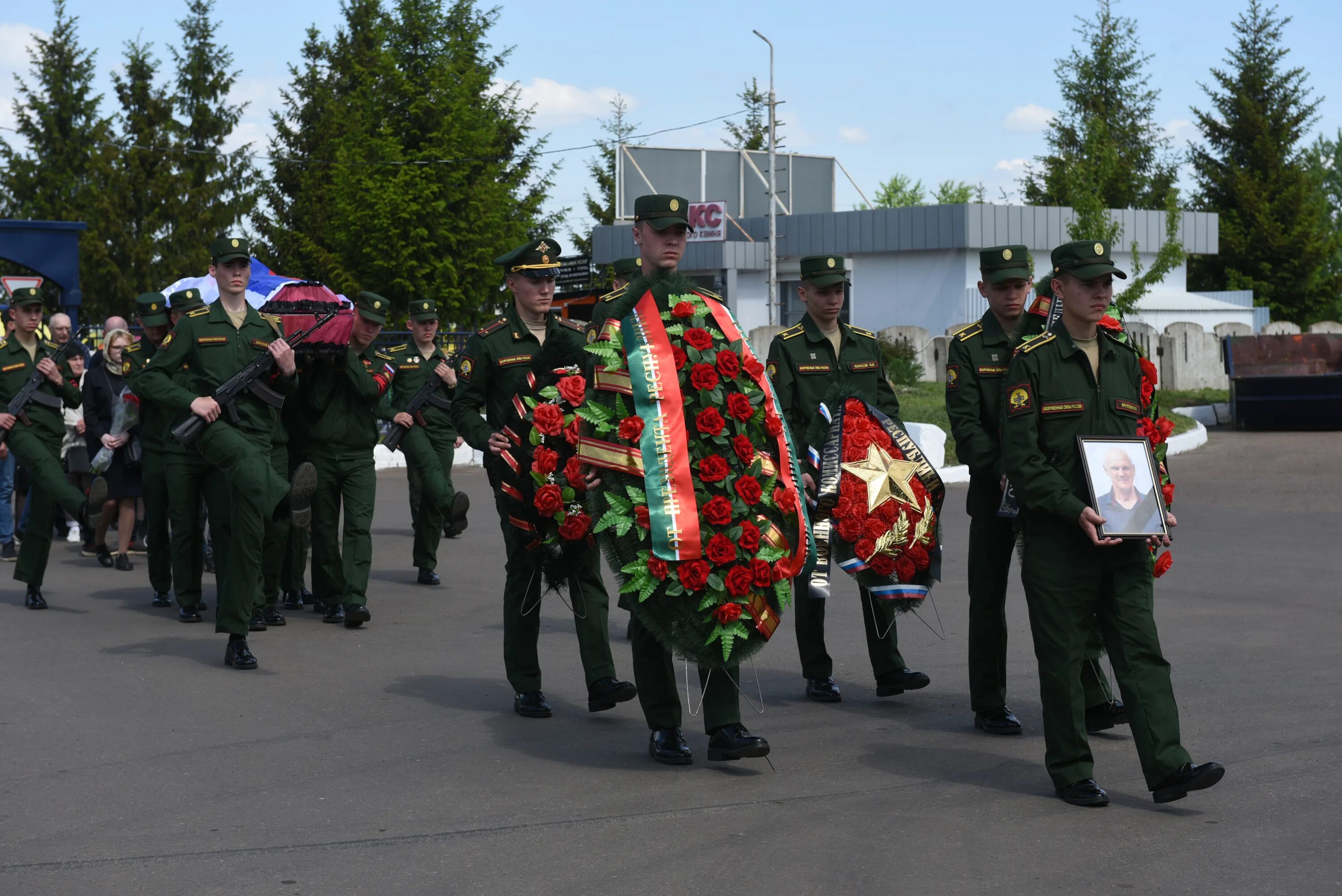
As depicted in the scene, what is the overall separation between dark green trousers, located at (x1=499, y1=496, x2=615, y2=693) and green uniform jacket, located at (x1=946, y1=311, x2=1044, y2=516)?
1.82 metres

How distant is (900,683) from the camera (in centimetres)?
767

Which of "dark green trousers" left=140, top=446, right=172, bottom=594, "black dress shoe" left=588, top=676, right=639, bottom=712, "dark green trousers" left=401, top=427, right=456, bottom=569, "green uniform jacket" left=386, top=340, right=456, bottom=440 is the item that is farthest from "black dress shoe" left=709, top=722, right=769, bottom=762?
"green uniform jacket" left=386, top=340, right=456, bottom=440

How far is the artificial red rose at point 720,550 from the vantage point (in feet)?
19.5

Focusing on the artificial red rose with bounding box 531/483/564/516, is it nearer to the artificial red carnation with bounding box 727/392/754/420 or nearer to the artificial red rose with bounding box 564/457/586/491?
the artificial red rose with bounding box 564/457/586/491

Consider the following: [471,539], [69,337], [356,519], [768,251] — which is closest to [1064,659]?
[356,519]

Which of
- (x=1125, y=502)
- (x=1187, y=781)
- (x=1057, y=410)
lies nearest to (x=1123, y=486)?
(x=1125, y=502)

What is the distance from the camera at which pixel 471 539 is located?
14.8 metres

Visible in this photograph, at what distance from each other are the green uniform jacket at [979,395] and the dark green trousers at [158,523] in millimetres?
6224

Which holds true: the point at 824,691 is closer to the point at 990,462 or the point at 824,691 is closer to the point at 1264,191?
the point at 990,462

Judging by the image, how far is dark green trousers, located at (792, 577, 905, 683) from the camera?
25.1 feet

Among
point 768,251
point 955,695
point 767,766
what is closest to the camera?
point 767,766

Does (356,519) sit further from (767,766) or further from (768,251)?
(768,251)

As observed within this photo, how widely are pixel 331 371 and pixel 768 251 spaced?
38.4 metres

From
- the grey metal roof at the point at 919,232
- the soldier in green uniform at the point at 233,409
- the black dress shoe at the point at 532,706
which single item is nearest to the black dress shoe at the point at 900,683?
the black dress shoe at the point at 532,706
